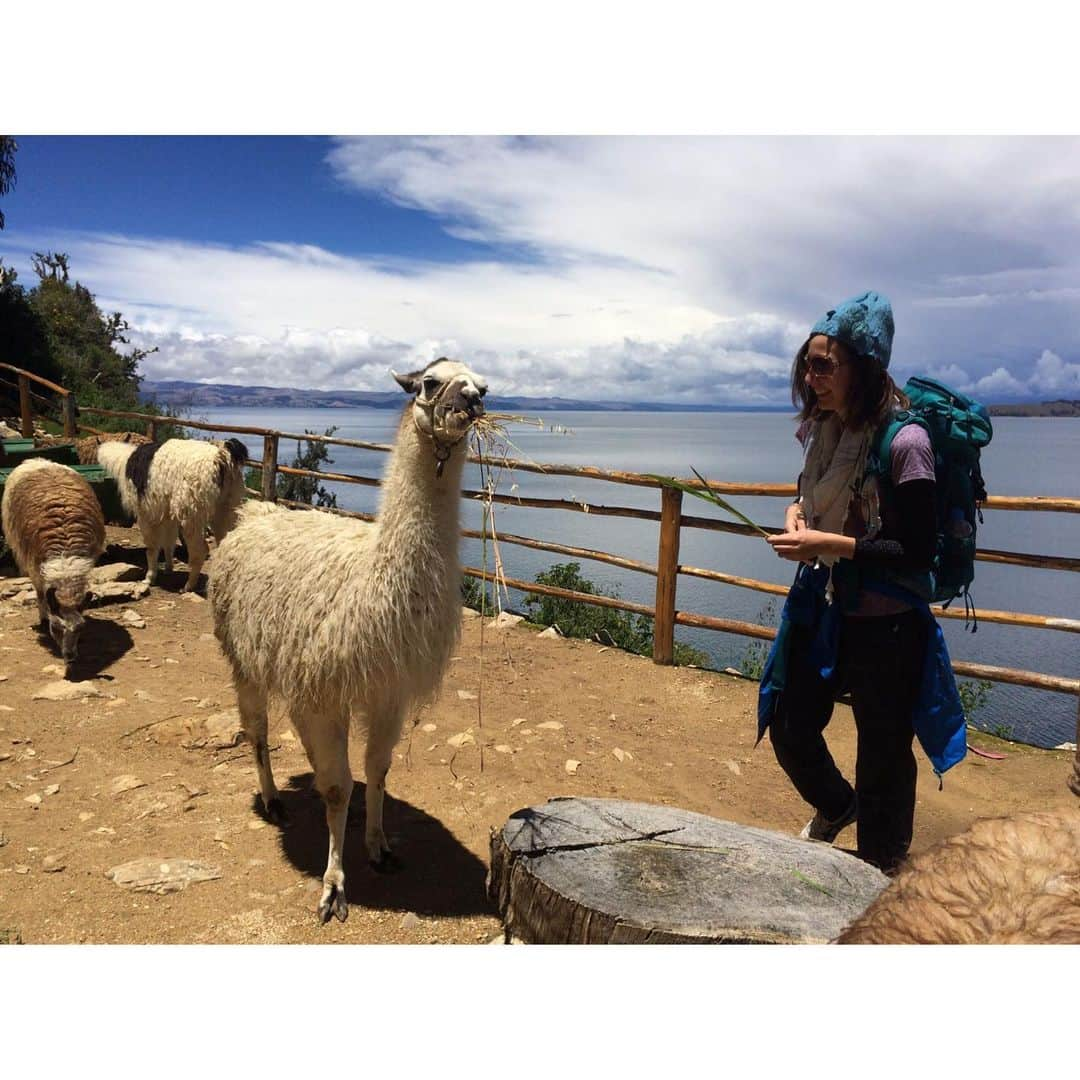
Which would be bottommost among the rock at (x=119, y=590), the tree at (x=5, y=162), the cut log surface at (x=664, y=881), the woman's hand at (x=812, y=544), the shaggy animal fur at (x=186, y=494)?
the rock at (x=119, y=590)

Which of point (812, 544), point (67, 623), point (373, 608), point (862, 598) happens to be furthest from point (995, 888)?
point (67, 623)

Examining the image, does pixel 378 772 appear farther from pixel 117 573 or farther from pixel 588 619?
pixel 117 573

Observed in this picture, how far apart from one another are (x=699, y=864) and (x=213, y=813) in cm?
240

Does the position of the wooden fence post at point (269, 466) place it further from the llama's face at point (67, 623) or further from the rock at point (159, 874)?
the rock at point (159, 874)

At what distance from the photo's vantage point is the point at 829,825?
2549 mm

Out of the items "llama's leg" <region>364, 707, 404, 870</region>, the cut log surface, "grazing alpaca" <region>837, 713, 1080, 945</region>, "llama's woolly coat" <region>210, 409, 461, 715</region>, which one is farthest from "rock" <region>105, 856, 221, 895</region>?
"grazing alpaca" <region>837, 713, 1080, 945</region>

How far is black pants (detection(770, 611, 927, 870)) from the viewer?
2145mm

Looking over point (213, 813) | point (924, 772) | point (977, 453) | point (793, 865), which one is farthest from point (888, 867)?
point (213, 813)

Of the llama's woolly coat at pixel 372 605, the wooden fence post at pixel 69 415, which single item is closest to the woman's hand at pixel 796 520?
the llama's woolly coat at pixel 372 605

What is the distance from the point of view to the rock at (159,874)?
264 centimetres

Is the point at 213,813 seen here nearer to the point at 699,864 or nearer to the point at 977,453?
the point at 699,864

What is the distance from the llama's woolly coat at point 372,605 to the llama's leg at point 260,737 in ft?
1.38

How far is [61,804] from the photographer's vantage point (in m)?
3.35

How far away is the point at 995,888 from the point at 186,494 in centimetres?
756
